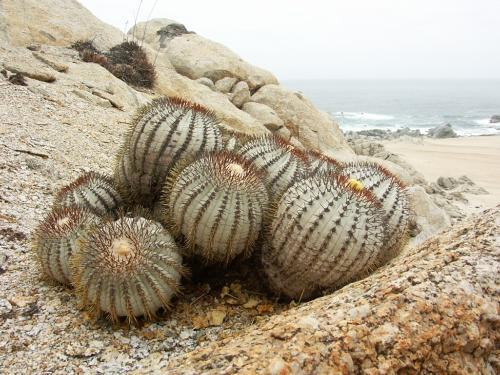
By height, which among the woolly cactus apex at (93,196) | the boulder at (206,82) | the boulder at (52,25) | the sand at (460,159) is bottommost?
the sand at (460,159)

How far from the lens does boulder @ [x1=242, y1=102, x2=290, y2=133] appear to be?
1146cm

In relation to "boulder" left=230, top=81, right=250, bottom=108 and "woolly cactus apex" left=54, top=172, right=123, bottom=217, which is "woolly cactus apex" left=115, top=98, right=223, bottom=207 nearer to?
"woolly cactus apex" left=54, top=172, right=123, bottom=217

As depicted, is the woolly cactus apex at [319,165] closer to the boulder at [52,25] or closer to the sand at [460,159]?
the boulder at [52,25]

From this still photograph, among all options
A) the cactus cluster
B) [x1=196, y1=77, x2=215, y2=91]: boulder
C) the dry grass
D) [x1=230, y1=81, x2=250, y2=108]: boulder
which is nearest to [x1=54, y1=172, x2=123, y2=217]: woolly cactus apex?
the cactus cluster

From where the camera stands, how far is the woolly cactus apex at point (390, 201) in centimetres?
324

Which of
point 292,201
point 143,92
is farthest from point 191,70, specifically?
point 292,201

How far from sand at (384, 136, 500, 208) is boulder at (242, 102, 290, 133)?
6.72 m

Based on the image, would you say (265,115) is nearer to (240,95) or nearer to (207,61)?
(240,95)

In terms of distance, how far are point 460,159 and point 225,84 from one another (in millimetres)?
15288

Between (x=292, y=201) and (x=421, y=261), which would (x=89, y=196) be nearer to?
(x=292, y=201)

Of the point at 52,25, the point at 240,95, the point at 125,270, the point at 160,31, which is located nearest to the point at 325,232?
the point at 125,270

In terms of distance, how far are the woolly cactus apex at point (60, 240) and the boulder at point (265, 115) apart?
28.0 ft

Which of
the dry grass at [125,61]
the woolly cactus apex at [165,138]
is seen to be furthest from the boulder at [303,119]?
Result: the woolly cactus apex at [165,138]

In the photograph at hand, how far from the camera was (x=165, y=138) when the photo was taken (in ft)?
10.6
